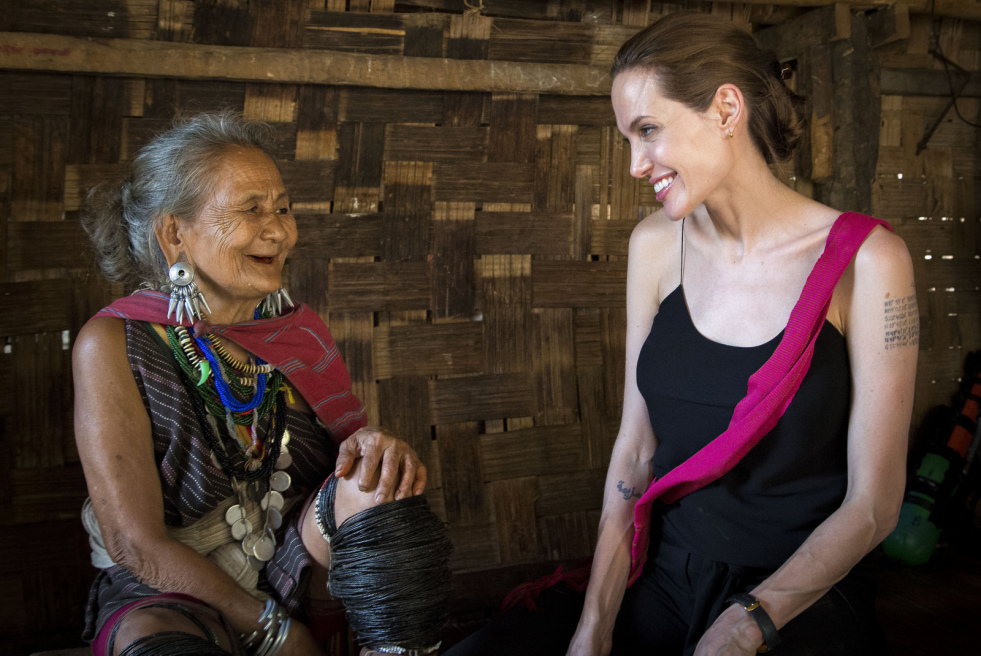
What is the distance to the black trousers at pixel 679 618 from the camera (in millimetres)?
1381

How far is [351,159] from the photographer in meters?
2.27

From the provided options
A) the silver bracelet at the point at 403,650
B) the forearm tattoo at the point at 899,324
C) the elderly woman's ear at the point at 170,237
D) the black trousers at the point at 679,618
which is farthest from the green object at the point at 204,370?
the forearm tattoo at the point at 899,324

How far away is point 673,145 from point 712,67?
0.60ft

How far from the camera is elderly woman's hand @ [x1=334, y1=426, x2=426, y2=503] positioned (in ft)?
4.92

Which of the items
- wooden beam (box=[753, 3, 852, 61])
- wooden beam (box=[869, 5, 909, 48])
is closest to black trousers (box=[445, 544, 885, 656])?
wooden beam (box=[753, 3, 852, 61])

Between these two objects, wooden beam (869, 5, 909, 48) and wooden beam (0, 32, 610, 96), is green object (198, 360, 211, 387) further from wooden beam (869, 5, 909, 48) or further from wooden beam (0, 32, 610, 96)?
wooden beam (869, 5, 909, 48)

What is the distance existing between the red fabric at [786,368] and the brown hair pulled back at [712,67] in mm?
277

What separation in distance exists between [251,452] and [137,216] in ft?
1.99

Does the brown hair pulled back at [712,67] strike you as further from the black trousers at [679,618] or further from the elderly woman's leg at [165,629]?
the elderly woman's leg at [165,629]

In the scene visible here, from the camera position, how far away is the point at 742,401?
1427 millimetres

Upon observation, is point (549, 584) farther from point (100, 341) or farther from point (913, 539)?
point (913, 539)

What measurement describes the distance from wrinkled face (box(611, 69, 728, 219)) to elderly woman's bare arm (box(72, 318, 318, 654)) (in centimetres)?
114

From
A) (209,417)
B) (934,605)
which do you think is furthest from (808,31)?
(209,417)

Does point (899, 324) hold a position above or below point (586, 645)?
above
